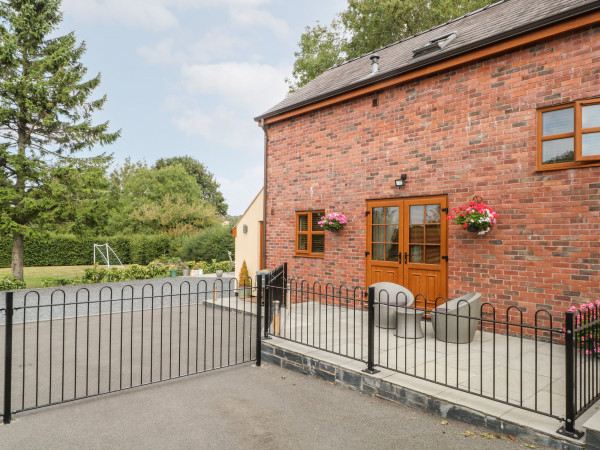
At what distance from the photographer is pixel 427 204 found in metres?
7.10

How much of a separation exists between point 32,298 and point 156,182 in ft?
78.0

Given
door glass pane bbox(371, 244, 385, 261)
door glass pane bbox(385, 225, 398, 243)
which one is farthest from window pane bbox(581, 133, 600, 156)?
door glass pane bbox(371, 244, 385, 261)

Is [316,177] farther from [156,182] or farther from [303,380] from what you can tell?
[156,182]

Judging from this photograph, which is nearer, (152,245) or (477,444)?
(477,444)

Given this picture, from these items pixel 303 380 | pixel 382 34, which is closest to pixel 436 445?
pixel 303 380

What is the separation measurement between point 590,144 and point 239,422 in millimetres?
5883

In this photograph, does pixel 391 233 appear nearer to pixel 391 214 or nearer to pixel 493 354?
pixel 391 214

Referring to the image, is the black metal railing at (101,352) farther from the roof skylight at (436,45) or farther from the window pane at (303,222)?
the roof skylight at (436,45)

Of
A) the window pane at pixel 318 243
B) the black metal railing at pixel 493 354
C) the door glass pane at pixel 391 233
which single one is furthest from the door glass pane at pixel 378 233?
the black metal railing at pixel 493 354

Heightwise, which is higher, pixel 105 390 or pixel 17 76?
pixel 17 76

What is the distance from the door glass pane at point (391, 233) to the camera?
758cm

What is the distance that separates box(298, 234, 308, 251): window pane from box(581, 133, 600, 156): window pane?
19.1ft

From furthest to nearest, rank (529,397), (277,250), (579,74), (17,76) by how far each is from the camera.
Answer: (17,76) → (277,250) → (579,74) → (529,397)

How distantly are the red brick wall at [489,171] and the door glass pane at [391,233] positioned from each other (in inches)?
22.5
